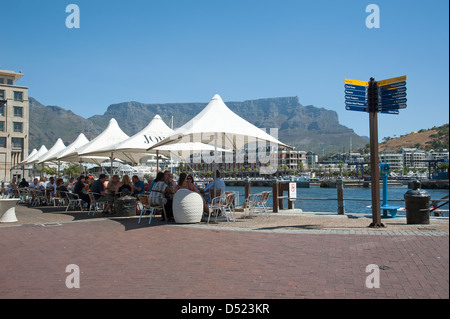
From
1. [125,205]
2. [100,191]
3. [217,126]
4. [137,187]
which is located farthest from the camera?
[100,191]

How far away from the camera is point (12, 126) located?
68000mm

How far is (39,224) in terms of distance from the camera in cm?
1086

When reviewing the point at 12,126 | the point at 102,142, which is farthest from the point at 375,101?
the point at 12,126

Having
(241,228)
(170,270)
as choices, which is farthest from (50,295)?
(241,228)

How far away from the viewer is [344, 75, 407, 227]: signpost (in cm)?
945

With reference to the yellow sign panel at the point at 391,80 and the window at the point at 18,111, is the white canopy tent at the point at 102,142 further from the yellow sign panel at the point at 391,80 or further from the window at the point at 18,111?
the window at the point at 18,111

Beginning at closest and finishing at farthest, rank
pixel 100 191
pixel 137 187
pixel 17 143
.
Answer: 1. pixel 137 187
2. pixel 100 191
3. pixel 17 143

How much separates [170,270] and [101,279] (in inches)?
37.7

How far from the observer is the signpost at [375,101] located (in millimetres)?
9445

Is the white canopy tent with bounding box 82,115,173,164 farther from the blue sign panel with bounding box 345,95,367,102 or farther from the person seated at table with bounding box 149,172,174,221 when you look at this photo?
the blue sign panel with bounding box 345,95,367,102

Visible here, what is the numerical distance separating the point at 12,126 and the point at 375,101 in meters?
71.1

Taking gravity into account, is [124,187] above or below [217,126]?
below

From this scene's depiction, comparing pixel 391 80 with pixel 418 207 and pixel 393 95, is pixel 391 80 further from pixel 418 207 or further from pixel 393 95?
pixel 418 207

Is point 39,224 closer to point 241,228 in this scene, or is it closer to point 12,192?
point 241,228
